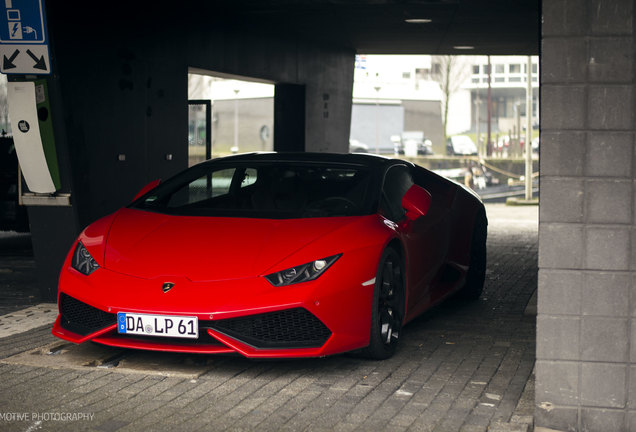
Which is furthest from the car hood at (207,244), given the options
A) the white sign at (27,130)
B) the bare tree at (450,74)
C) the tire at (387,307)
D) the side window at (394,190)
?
the bare tree at (450,74)

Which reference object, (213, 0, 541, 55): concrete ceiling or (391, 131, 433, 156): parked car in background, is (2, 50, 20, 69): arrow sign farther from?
(391, 131, 433, 156): parked car in background

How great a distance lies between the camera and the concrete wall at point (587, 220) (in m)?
3.73

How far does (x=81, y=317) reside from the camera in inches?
197

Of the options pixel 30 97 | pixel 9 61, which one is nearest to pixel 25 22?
pixel 9 61

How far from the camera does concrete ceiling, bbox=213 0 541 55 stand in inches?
433

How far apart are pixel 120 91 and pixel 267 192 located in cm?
384

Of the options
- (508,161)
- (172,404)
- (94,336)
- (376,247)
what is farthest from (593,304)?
(508,161)

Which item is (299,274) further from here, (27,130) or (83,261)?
(27,130)

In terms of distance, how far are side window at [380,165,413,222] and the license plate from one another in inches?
60.6

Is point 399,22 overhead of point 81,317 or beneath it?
overhead

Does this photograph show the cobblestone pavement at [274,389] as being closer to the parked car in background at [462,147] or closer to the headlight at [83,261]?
the headlight at [83,261]

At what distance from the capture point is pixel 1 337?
584cm

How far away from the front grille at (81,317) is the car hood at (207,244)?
0.26 metres

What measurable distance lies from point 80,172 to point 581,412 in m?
5.89
